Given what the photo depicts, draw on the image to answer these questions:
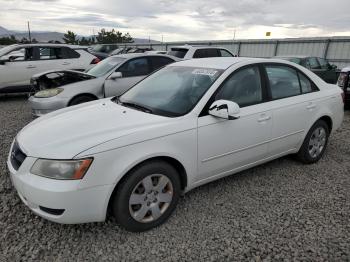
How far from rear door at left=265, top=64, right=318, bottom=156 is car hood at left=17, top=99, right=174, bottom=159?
1538 mm

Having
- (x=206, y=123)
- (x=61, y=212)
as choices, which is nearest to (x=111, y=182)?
(x=61, y=212)

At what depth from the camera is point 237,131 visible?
3309mm

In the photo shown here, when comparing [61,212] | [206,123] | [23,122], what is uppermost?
[206,123]

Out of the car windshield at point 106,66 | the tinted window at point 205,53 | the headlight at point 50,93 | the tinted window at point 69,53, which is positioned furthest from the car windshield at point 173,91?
the tinted window at point 69,53

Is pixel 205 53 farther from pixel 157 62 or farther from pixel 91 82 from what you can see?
pixel 91 82

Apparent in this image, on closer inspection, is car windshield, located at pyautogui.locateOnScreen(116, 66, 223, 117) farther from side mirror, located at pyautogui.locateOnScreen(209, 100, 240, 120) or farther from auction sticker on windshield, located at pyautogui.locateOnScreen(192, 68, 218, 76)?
side mirror, located at pyautogui.locateOnScreen(209, 100, 240, 120)

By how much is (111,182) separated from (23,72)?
8086mm

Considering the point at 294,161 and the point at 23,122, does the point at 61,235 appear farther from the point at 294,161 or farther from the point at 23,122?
the point at 23,122

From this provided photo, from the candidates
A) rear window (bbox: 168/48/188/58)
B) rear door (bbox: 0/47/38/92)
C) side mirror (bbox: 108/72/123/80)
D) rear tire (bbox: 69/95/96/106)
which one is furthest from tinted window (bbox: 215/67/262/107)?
rear door (bbox: 0/47/38/92)

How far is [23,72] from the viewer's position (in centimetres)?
921

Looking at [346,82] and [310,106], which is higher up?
[310,106]

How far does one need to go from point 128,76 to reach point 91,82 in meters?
0.88

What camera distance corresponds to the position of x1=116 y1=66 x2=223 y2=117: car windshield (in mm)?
3184

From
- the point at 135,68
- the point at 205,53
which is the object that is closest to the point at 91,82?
the point at 135,68
